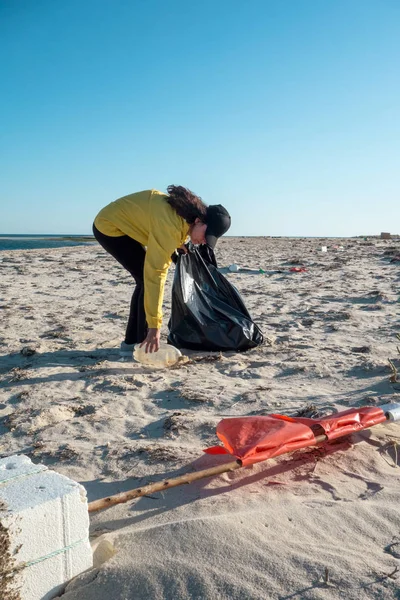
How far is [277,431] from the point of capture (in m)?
2.06

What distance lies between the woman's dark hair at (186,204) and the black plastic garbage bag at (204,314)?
2.09ft

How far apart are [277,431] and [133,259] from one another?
192 cm

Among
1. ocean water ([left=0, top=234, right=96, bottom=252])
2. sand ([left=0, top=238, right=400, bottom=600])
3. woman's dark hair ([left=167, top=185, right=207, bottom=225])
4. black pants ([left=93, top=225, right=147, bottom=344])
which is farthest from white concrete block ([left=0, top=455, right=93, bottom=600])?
ocean water ([left=0, top=234, right=96, bottom=252])

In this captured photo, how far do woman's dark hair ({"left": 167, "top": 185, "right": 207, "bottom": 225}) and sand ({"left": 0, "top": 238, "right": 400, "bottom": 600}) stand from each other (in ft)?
3.37

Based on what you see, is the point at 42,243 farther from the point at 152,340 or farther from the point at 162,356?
the point at 152,340

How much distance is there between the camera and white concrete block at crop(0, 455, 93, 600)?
1265mm

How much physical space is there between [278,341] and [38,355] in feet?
6.07

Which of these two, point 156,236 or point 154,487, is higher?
point 156,236

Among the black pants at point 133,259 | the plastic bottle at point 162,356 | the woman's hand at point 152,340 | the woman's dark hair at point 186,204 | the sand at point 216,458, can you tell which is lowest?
the sand at point 216,458

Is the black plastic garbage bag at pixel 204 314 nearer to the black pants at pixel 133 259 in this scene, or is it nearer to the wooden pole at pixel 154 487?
the black pants at pixel 133 259

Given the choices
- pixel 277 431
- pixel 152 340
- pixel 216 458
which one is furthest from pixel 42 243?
pixel 277 431

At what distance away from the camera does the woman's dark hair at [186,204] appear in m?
3.02

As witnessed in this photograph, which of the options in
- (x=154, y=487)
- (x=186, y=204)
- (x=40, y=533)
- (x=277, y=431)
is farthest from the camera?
(x=186, y=204)

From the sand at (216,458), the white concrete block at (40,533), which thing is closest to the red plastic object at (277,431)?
the sand at (216,458)
